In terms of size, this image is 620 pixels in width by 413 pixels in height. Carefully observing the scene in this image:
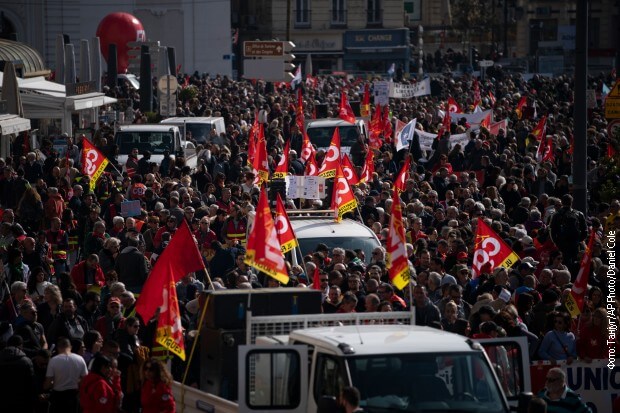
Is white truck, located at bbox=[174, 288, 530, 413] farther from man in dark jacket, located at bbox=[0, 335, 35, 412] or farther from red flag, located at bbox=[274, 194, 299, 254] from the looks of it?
red flag, located at bbox=[274, 194, 299, 254]

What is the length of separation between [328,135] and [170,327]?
2127 cm

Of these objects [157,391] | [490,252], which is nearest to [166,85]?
[490,252]

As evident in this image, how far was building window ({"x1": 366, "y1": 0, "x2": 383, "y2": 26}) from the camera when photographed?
295 feet

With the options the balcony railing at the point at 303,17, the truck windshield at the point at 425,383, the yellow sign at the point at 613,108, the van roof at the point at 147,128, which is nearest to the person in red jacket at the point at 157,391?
the truck windshield at the point at 425,383

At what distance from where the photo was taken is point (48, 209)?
20.9m

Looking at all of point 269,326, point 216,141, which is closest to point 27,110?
point 216,141

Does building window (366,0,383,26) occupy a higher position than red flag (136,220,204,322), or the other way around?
building window (366,0,383,26)

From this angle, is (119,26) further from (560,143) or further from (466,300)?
(466,300)

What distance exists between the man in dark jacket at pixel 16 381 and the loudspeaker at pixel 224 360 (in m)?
1.51

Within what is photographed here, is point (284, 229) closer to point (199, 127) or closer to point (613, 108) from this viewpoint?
point (613, 108)

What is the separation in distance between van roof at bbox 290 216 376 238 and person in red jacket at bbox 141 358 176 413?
21.8ft

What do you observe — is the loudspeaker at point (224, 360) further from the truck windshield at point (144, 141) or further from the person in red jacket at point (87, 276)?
the truck windshield at point (144, 141)

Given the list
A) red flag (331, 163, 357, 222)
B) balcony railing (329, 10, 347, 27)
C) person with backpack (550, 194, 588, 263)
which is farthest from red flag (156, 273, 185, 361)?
balcony railing (329, 10, 347, 27)

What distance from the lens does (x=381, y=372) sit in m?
9.08
